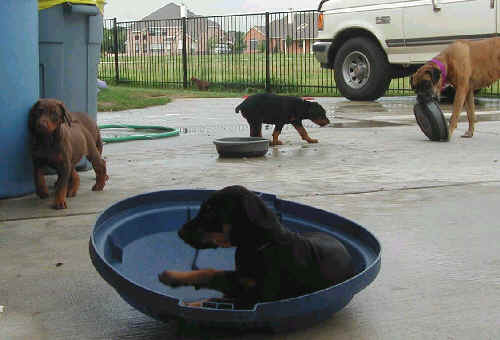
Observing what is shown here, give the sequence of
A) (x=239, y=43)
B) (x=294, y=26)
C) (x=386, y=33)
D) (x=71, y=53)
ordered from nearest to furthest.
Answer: (x=71, y=53) → (x=386, y=33) → (x=294, y=26) → (x=239, y=43)

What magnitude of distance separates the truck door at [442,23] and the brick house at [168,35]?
8.77 m

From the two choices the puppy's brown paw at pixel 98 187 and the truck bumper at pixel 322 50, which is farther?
the truck bumper at pixel 322 50

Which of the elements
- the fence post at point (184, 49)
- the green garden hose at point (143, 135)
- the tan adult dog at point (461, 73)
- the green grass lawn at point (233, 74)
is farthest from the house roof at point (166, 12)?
the tan adult dog at point (461, 73)

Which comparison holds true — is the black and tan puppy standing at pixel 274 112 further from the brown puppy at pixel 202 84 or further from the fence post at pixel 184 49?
the fence post at pixel 184 49

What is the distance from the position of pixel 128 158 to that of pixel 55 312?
149 inches

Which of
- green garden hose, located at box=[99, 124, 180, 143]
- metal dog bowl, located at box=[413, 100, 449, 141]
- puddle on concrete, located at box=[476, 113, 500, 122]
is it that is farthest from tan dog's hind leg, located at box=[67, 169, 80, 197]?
puddle on concrete, located at box=[476, 113, 500, 122]

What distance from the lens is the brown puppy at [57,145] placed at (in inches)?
167

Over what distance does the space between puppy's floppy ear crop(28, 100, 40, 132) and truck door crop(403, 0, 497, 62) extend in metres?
8.08

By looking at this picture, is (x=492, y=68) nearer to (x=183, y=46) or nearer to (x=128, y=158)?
(x=128, y=158)

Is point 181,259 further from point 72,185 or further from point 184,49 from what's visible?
point 184,49

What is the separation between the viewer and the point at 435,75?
7375 millimetres

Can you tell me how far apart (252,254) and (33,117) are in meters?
2.52

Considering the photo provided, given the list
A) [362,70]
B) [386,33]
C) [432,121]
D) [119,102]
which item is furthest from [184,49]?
[432,121]

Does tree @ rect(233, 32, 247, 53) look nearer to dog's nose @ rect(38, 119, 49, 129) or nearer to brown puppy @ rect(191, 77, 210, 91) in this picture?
brown puppy @ rect(191, 77, 210, 91)
